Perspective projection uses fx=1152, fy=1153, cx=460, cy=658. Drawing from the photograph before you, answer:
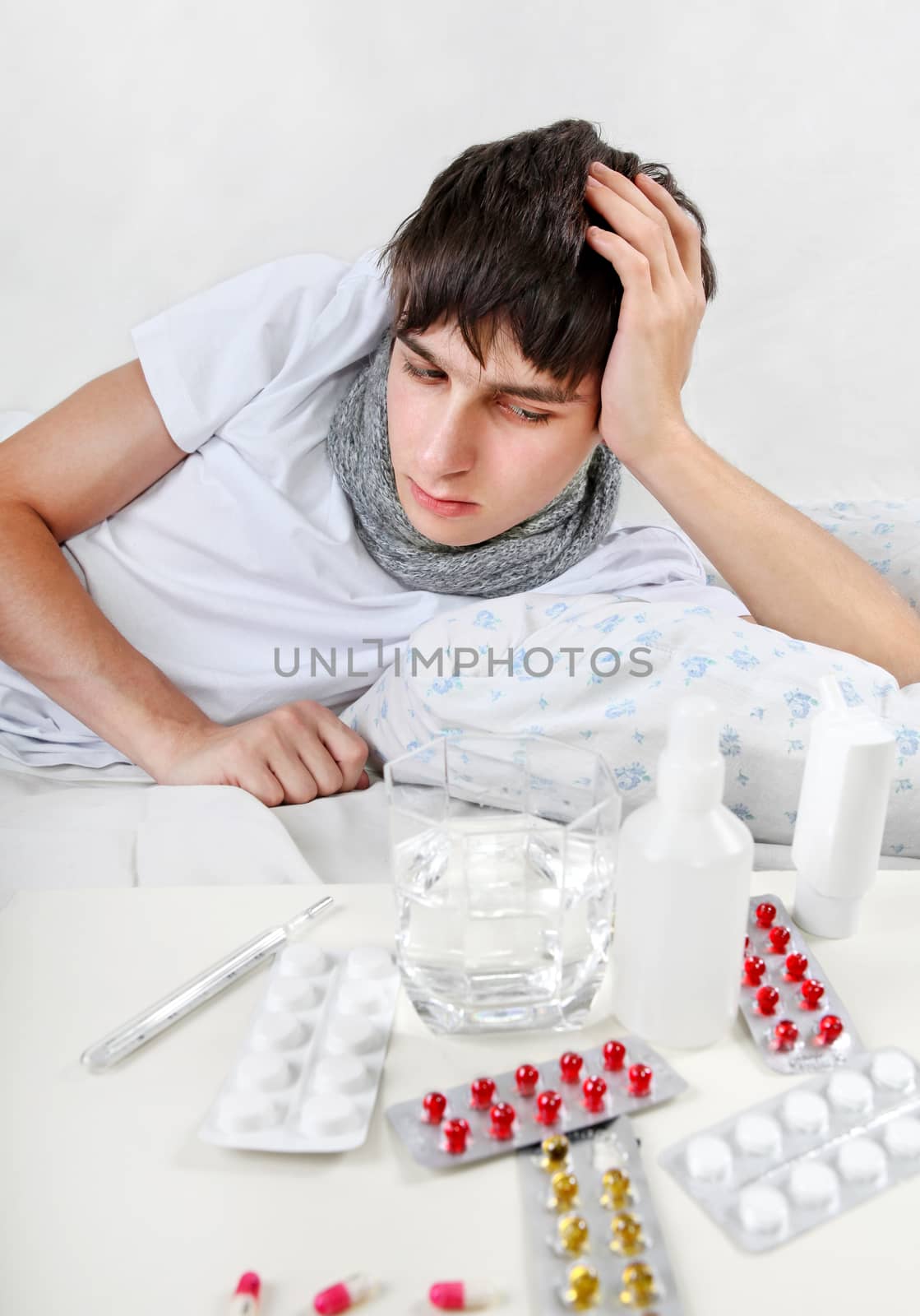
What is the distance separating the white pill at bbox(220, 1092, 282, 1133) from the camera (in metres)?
0.48

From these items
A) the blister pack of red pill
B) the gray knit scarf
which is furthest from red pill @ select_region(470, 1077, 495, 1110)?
the gray knit scarf

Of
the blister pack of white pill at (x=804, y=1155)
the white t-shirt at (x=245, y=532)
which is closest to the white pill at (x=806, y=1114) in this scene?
the blister pack of white pill at (x=804, y=1155)

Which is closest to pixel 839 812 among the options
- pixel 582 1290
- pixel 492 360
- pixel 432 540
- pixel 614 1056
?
pixel 614 1056

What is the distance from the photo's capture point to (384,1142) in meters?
0.49

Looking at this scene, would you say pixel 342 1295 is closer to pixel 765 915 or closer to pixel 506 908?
pixel 506 908

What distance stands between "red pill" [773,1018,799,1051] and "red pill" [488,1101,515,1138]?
0.14m

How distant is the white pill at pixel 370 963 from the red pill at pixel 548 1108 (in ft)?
0.38

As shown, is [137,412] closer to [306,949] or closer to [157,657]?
[157,657]

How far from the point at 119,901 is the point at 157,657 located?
55 cm

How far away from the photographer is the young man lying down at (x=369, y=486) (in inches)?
37.4

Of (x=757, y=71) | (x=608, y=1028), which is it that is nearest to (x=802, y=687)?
(x=608, y=1028)

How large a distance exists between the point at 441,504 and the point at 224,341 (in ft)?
0.96

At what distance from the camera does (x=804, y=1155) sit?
0.48 m
